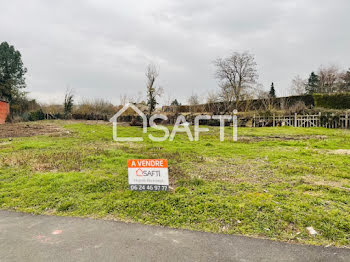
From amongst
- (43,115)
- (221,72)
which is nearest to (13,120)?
(43,115)

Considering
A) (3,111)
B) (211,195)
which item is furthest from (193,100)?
(211,195)

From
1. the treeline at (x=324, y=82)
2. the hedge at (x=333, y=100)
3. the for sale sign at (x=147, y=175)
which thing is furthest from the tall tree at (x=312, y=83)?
the for sale sign at (x=147, y=175)

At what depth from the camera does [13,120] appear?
31.7 metres

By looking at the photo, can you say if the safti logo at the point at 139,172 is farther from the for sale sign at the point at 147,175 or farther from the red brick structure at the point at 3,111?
the red brick structure at the point at 3,111

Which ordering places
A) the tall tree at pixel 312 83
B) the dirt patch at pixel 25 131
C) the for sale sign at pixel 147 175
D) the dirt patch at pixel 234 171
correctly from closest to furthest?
the for sale sign at pixel 147 175, the dirt patch at pixel 234 171, the dirt patch at pixel 25 131, the tall tree at pixel 312 83

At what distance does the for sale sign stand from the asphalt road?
1.10 metres

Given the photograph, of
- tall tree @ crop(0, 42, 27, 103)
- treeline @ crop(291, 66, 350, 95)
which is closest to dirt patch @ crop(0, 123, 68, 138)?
tall tree @ crop(0, 42, 27, 103)

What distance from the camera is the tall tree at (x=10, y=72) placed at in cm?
3706

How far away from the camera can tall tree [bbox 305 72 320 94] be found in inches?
1606

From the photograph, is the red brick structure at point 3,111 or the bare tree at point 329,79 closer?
the red brick structure at point 3,111

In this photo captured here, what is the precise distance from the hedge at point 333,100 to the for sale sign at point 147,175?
2491cm

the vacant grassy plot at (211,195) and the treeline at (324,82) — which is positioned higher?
the treeline at (324,82)

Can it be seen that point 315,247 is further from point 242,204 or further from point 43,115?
point 43,115

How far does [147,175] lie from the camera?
4.34 metres
